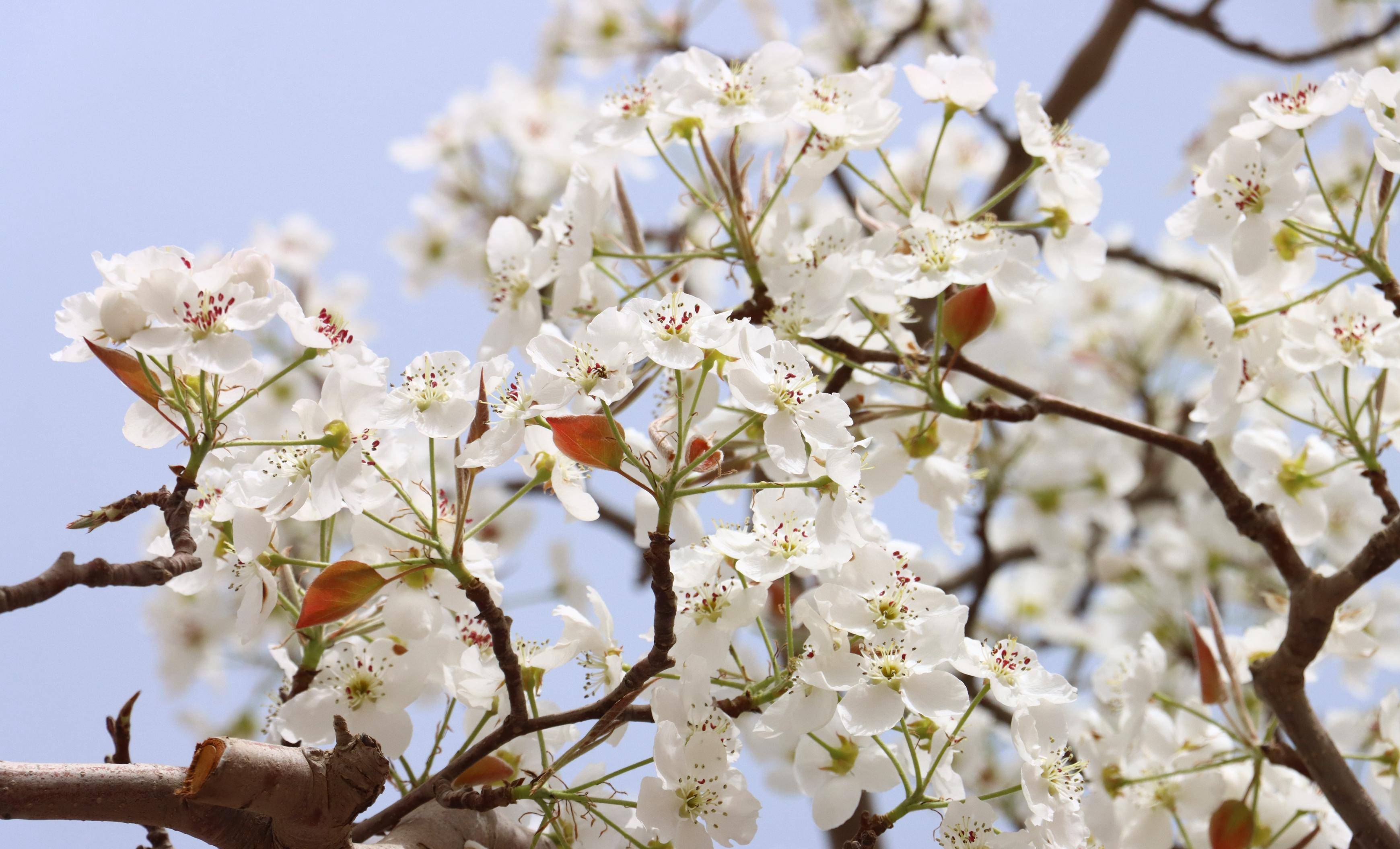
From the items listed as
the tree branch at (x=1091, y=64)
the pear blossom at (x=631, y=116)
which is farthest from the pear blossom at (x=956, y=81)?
the tree branch at (x=1091, y=64)

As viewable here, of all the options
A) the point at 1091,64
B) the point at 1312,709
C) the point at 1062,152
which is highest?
the point at 1091,64

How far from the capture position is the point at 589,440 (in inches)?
28.1

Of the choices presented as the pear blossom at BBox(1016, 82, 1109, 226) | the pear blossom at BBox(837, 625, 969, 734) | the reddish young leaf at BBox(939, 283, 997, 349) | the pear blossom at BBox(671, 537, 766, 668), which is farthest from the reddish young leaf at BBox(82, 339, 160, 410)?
the pear blossom at BBox(1016, 82, 1109, 226)

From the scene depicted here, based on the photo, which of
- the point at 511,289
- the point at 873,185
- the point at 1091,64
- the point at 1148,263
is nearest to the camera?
the point at 873,185

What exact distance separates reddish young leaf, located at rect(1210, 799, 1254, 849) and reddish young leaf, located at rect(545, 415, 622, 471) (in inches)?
28.8

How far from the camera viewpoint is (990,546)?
5.98 ft

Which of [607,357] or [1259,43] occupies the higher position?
[1259,43]

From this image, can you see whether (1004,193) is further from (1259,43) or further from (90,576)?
(1259,43)

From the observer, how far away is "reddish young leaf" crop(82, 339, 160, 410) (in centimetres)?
73

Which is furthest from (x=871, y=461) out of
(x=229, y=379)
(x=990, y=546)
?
(x=990, y=546)

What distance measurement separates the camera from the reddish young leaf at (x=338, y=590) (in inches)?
29.7

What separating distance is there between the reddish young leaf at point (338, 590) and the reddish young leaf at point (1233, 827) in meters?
0.81

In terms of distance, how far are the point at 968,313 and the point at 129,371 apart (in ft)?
2.10

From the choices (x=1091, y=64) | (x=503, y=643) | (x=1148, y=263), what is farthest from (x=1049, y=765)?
(x=1091, y=64)
